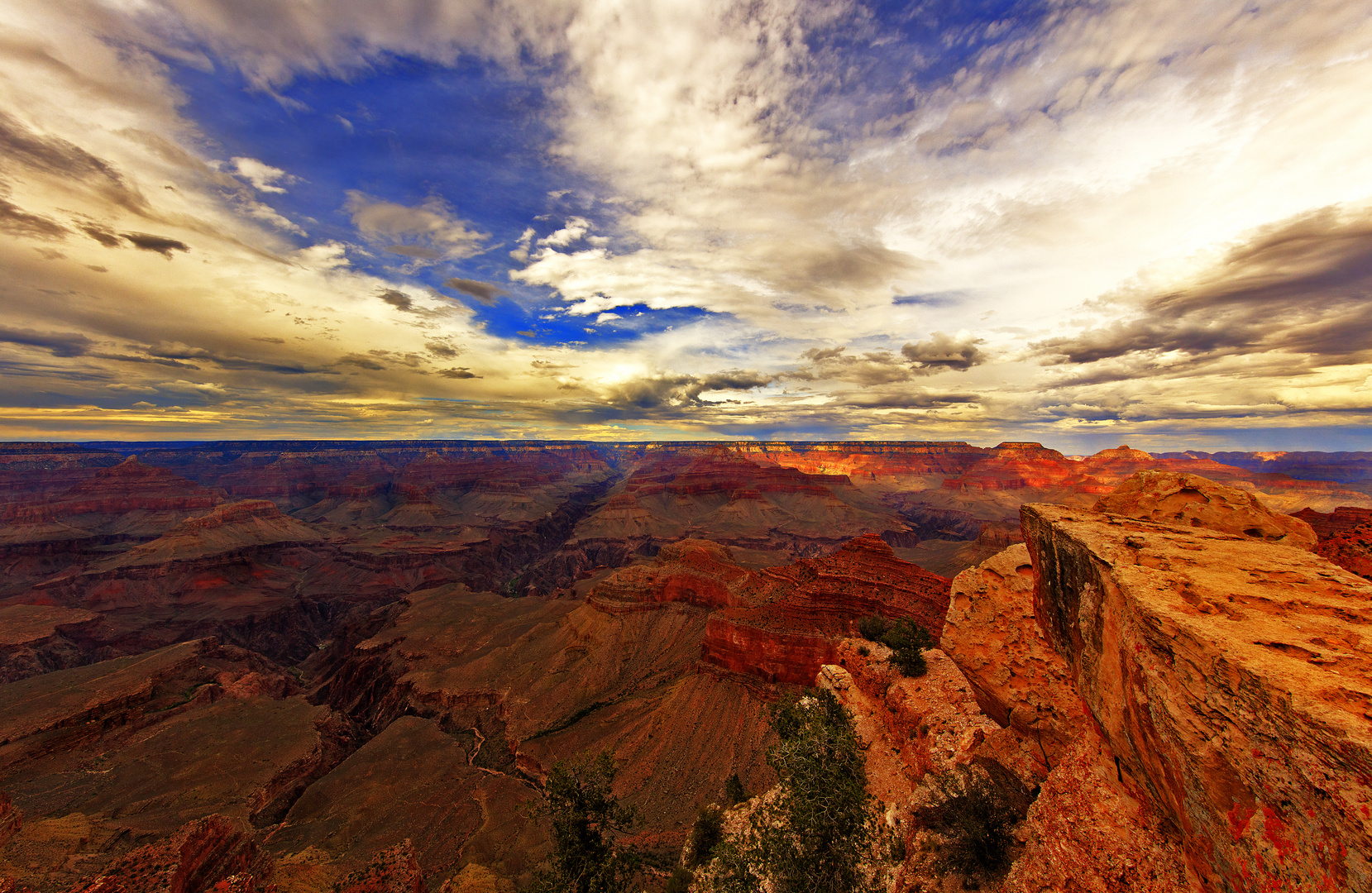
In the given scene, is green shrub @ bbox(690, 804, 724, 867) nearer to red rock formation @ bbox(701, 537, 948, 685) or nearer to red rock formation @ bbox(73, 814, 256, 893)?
red rock formation @ bbox(701, 537, 948, 685)

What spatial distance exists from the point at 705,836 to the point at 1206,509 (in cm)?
2936

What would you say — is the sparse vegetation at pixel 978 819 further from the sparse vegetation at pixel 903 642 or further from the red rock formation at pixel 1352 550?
the red rock formation at pixel 1352 550

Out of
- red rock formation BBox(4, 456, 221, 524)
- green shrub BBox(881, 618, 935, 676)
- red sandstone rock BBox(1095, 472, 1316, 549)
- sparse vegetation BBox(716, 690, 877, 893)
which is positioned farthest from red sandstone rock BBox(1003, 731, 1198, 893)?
red rock formation BBox(4, 456, 221, 524)

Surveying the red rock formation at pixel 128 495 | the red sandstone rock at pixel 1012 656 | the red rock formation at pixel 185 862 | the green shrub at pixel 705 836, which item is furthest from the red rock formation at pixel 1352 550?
the red rock formation at pixel 128 495

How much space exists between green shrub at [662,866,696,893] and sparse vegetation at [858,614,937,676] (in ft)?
53.6

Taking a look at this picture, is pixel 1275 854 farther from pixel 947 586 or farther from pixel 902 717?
pixel 947 586

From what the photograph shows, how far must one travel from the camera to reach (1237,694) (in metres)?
7.04

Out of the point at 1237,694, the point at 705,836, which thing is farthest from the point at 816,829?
the point at 1237,694

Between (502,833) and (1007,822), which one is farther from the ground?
(1007,822)

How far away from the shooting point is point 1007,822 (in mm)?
14125

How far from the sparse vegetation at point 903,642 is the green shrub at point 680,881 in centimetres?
1635

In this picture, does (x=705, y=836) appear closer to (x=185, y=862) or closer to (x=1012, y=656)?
(x=1012, y=656)

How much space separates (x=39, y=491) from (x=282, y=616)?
15506 centimetres

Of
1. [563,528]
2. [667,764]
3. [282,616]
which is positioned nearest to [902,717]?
[667,764]
